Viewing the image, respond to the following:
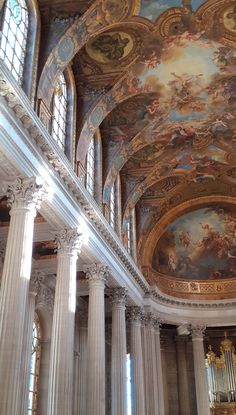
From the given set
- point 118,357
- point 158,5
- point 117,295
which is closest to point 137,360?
point 118,357

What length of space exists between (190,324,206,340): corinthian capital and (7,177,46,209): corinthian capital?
16534 millimetres

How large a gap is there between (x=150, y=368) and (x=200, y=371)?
3.66 metres

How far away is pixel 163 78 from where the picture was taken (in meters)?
18.1

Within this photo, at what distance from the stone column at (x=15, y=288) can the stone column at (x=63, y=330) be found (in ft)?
7.18

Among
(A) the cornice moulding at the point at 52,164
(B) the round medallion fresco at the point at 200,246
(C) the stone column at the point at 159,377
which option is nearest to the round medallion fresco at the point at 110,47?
(A) the cornice moulding at the point at 52,164

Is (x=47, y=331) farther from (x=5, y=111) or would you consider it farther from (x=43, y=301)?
(x=5, y=111)

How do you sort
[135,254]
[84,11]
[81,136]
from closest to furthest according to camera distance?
1. [84,11]
2. [81,136]
3. [135,254]

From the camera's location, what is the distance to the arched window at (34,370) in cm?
1842

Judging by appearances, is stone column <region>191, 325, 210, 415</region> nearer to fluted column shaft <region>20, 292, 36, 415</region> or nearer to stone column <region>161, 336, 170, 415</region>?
stone column <region>161, 336, 170, 415</region>

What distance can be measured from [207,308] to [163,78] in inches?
540

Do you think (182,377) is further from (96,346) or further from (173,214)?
(96,346)

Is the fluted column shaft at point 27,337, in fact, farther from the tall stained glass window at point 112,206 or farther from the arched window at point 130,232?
the arched window at point 130,232

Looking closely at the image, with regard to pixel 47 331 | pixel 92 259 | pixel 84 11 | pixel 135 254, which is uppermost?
pixel 84 11

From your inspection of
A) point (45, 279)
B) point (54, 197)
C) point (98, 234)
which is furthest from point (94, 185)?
point (54, 197)
